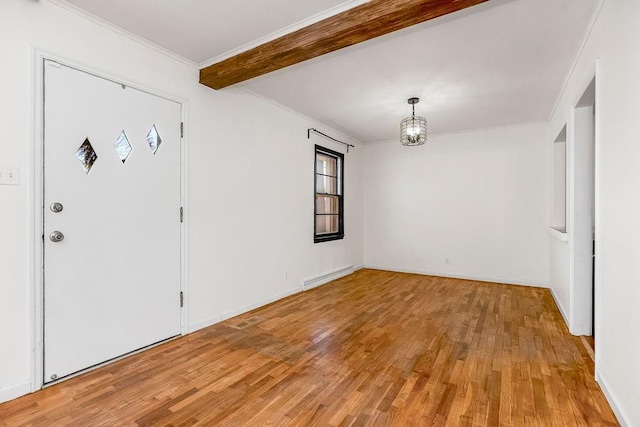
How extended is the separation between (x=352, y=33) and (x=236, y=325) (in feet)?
9.51

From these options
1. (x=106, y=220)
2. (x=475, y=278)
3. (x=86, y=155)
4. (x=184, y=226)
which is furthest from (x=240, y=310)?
(x=475, y=278)

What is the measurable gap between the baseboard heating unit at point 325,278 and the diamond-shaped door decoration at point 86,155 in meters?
3.12

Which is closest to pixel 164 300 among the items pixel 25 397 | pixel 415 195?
pixel 25 397

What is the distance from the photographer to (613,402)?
1894mm

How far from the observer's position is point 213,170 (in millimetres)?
3350

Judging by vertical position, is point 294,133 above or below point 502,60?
below

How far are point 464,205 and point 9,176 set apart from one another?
5823mm

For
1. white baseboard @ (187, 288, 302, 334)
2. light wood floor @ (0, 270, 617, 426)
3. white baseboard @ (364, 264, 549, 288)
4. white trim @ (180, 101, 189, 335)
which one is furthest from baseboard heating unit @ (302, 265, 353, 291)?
white trim @ (180, 101, 189, 335)

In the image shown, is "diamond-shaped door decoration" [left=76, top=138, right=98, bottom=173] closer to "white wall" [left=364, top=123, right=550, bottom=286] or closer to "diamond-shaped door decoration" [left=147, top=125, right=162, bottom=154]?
"diamond-shaped door decoration" [left=147, top=125, right=162, bottom=154]

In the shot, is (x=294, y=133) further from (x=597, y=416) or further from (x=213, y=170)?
(x=597, y=416)

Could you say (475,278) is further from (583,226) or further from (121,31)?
(121,31)

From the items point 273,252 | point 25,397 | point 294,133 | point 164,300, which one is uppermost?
point 294,133

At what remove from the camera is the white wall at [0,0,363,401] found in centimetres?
203

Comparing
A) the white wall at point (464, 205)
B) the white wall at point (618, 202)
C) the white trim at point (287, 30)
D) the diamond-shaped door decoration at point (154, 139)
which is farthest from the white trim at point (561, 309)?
the diamond-shaped door decoration at point (154, 139)
